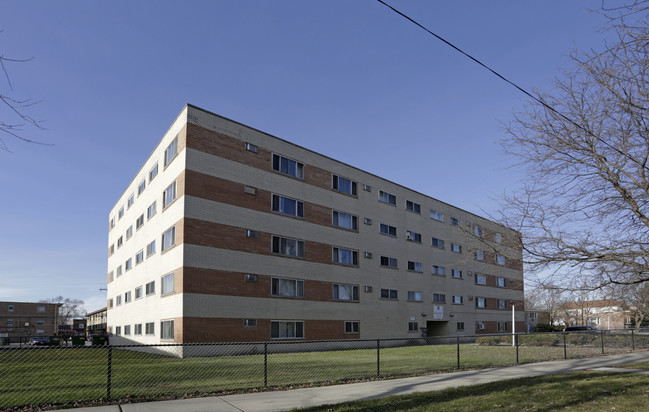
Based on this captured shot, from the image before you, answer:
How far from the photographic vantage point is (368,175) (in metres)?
38.0

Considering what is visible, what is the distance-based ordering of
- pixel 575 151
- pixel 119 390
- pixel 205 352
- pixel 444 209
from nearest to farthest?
pixel 575 151
pixel 119 390
pixel 205 352
pixel 444 209

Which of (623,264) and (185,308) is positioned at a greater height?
(623,264)

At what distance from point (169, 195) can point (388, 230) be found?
58.8ft

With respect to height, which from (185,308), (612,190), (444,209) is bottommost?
(185,308)

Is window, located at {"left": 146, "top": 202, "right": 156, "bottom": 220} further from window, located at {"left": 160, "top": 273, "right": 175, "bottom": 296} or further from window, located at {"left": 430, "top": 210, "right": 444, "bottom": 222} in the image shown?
window, located at {"left": 430, "top": 210, "right": 444, "bottom": 222}

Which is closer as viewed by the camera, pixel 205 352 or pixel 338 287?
pixel 205 352

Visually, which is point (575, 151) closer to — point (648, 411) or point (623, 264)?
point (623, 264)

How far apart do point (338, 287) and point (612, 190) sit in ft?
80.8

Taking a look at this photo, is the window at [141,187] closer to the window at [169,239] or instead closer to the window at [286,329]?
the window at [169,239]

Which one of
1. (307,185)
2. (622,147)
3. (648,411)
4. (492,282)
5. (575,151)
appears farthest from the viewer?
(492,282)

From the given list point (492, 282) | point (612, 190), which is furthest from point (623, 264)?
point (492, 282)

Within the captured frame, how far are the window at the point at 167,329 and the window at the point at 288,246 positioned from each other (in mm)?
7194

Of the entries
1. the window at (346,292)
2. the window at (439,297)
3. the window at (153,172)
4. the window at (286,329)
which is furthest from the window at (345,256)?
the window at (153,172)

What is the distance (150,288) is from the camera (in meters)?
31.8
